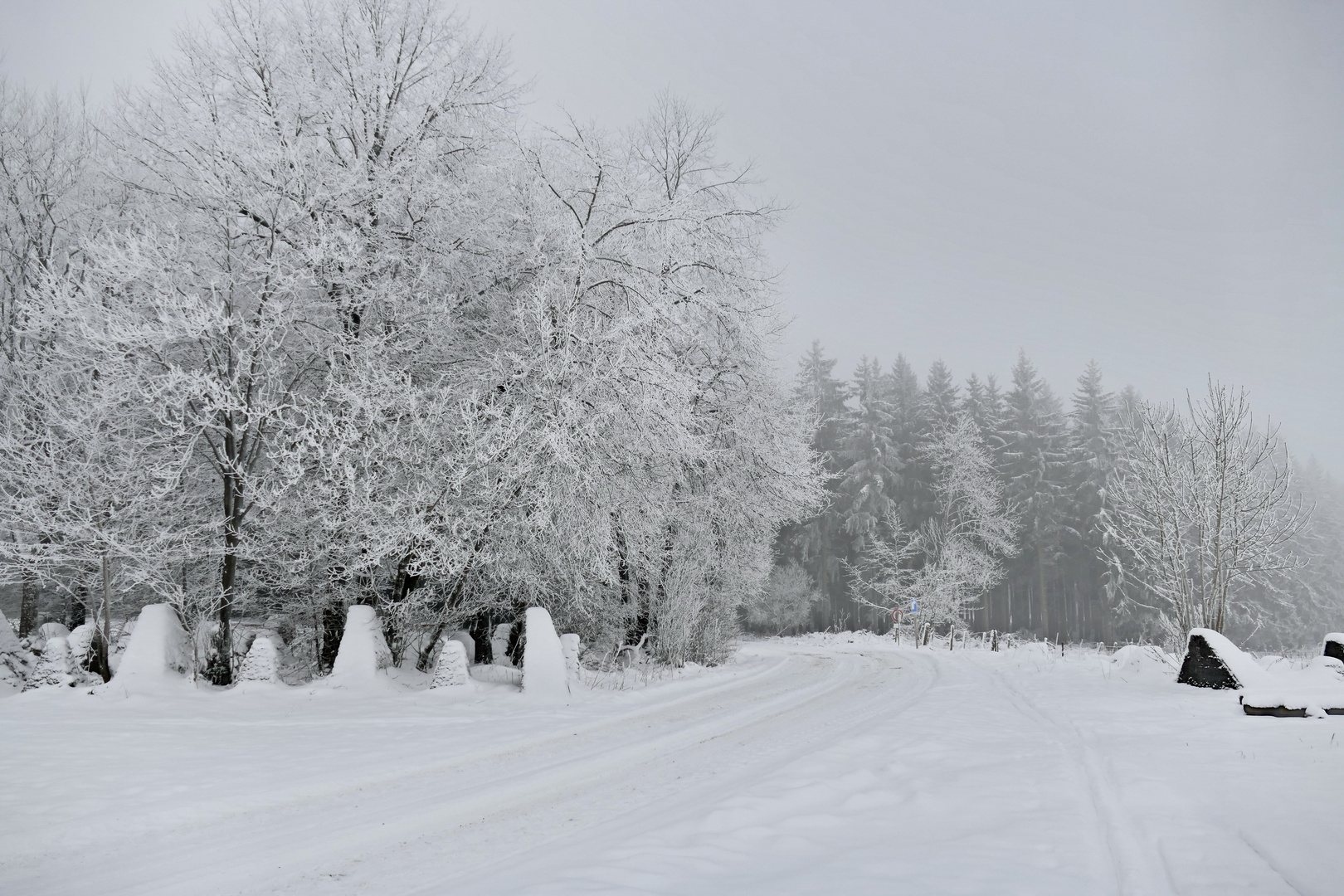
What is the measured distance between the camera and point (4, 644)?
11.5 meters

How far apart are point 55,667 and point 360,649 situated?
12.2 feet

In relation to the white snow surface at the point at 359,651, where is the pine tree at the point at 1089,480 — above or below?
above

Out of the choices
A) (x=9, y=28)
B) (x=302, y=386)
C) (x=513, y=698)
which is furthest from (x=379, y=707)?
(x=9, y=28)

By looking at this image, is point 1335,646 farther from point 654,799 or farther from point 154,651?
point 154,651

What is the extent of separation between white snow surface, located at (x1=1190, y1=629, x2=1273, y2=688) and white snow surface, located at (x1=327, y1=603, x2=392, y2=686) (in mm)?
11302

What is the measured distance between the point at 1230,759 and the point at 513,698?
741cm

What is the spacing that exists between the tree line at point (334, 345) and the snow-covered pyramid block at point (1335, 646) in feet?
31.9

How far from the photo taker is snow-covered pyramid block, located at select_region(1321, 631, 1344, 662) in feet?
32.5

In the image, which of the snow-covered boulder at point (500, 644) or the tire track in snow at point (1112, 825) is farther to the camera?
the snow-covered boulder at point (500, 644)

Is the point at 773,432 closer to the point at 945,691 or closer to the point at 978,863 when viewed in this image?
the point at 945,691

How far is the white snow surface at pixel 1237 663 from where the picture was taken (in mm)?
8922

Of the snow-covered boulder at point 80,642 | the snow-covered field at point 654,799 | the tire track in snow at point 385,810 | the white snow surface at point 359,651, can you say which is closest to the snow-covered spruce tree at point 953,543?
the snow-covered field at point 654,799

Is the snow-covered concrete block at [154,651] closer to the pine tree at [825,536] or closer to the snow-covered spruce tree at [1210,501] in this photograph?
the snow-covered spruce tree at [1210,501]

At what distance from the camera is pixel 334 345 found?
9.58 metres
